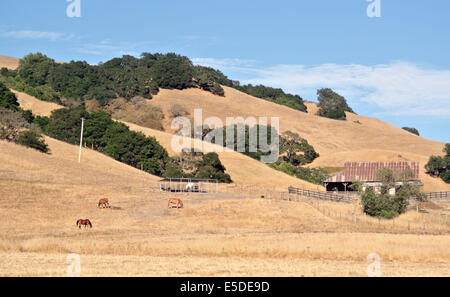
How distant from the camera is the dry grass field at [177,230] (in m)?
29.8

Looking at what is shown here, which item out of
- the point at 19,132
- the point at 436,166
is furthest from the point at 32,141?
the point at 436,166

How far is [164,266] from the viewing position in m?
29.0

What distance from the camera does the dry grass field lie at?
29812mm

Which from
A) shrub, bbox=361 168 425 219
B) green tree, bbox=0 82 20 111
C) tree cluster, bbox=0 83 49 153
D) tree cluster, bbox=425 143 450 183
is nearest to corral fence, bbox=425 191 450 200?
shrub, bbox=361 168 425 219

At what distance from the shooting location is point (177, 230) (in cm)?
4838

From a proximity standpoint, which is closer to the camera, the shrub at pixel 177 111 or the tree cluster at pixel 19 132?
the tree cluster at pixel 19 132

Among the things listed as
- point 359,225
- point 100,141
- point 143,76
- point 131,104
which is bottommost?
point 359,225

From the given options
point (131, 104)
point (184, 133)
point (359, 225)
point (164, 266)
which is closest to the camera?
point (164, 266)

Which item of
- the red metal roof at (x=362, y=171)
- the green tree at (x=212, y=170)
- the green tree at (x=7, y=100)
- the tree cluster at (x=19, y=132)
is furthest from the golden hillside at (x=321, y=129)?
the red metal roof at (x=362, y=171)

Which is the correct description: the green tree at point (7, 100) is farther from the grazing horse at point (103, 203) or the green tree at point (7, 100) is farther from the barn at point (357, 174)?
the barn at point (357, 174)
